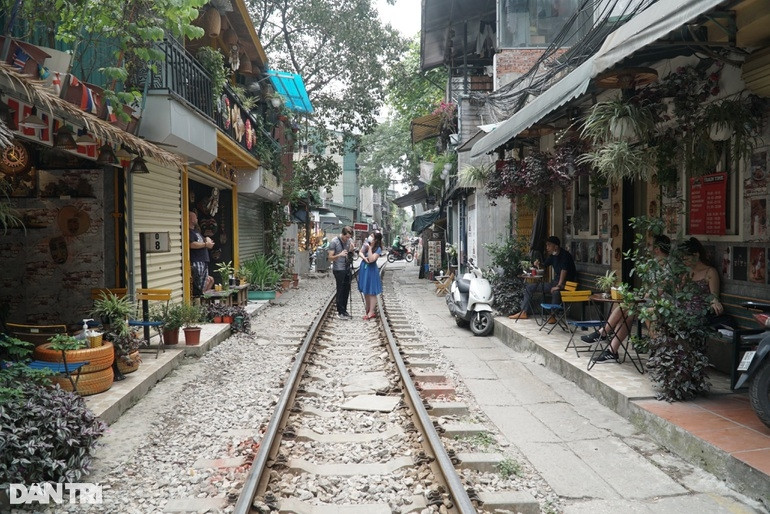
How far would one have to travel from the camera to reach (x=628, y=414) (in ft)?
18.0

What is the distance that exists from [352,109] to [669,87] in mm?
18215

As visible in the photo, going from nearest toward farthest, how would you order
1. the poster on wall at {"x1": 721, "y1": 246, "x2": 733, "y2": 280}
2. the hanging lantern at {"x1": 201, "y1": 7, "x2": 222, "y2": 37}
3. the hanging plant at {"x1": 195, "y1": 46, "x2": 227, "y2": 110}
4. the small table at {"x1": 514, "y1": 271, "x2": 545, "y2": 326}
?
the poster on wall at {"x1": 721, "y1": 246, "x2": 733, "y2": 280} < the small table at {"x1": 514, "y1": 271, "x2": 545, "y2": 326} < the hanging plant at {"x1": 195, "y1": 46, "x2": 227, "y2": 110} < the hanging lantern at {"x1": 201, "y1": 7, "x2": 222, "y2": 37}

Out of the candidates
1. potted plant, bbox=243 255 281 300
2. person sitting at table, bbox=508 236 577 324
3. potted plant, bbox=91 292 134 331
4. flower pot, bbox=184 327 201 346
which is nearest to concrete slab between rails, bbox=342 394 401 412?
potted plant, bbox=91 292 134 331

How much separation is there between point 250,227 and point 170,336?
10.6m

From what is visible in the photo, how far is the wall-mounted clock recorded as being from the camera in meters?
6.44

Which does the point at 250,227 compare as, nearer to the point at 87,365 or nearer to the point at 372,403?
the point at 87,365

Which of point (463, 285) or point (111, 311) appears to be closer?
point (111, 311)

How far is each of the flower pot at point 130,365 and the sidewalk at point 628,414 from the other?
13.1ft

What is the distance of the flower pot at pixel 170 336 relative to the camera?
27.4 feet

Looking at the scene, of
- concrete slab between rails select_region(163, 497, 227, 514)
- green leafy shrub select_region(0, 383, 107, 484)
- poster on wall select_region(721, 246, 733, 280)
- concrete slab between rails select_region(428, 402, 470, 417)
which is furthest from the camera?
poster on wall select_region(721, 246, 733, 280)

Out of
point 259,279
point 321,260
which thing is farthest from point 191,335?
point 321,260

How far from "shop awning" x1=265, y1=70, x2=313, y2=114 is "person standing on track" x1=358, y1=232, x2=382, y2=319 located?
6958 millimetres

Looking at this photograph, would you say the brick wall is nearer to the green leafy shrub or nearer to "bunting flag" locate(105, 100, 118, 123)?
"bunting flag" locate(105, 100, 118, 123)

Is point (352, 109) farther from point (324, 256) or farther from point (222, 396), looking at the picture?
point (222, 396)
